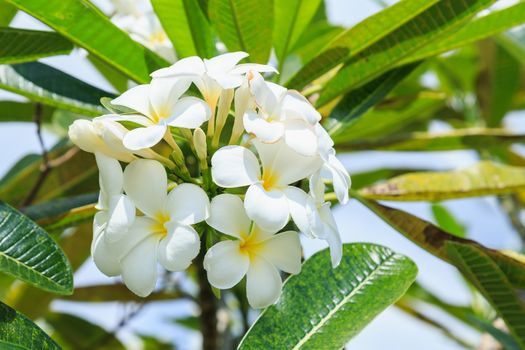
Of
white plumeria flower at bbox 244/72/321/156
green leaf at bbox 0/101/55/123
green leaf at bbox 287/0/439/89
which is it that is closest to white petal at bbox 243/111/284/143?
white plumeria flower at bbox 244/72/321/156

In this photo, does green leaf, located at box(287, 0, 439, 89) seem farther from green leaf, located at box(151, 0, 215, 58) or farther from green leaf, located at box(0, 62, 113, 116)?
green leaf, located at box(0, 62, 113, 116)

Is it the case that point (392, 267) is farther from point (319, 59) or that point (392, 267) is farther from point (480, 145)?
point (480, 145)

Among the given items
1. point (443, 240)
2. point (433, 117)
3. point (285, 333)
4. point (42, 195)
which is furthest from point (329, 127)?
point (433, 117)

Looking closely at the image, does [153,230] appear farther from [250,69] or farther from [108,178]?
[250,69]

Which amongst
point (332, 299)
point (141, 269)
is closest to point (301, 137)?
point (141, 269)

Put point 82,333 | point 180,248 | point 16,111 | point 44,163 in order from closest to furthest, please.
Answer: point 180,248 < point 44,163 < point 16,111 < point 82,333

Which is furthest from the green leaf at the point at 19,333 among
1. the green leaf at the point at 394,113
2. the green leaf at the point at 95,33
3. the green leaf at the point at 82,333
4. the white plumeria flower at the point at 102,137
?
the green leaf at the point at 82,333

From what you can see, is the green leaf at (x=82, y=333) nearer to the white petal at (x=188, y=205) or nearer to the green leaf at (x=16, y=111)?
the green leaf at (x=16, y=111)
